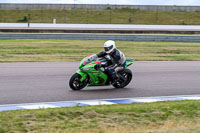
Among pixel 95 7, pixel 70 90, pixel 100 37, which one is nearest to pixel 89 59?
pixel 70 90

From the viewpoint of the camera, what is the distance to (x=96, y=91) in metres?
9.87

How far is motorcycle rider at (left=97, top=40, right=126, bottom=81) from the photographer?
9.48 m

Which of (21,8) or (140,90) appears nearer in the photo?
(140,90)

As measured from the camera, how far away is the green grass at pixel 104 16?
166 ft

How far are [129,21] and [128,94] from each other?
42.2 meters

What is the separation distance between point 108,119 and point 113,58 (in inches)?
129

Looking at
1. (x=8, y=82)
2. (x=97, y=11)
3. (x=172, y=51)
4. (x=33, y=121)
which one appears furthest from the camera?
(x=97, y=11)

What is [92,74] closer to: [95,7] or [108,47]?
[108,47]

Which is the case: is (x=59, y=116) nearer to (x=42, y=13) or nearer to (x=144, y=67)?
(x=144, y=67)

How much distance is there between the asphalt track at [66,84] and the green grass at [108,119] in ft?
5.26

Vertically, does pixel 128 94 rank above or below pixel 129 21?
below

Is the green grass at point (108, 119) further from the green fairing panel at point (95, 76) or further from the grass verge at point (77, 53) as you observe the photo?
the grass verge at point (77, 53)

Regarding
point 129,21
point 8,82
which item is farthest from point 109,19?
point 8,82

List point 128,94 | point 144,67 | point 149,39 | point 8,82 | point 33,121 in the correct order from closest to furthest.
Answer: point 33,121 → point 128,94 → point 8,82 → point 144,67 → point 149,39
